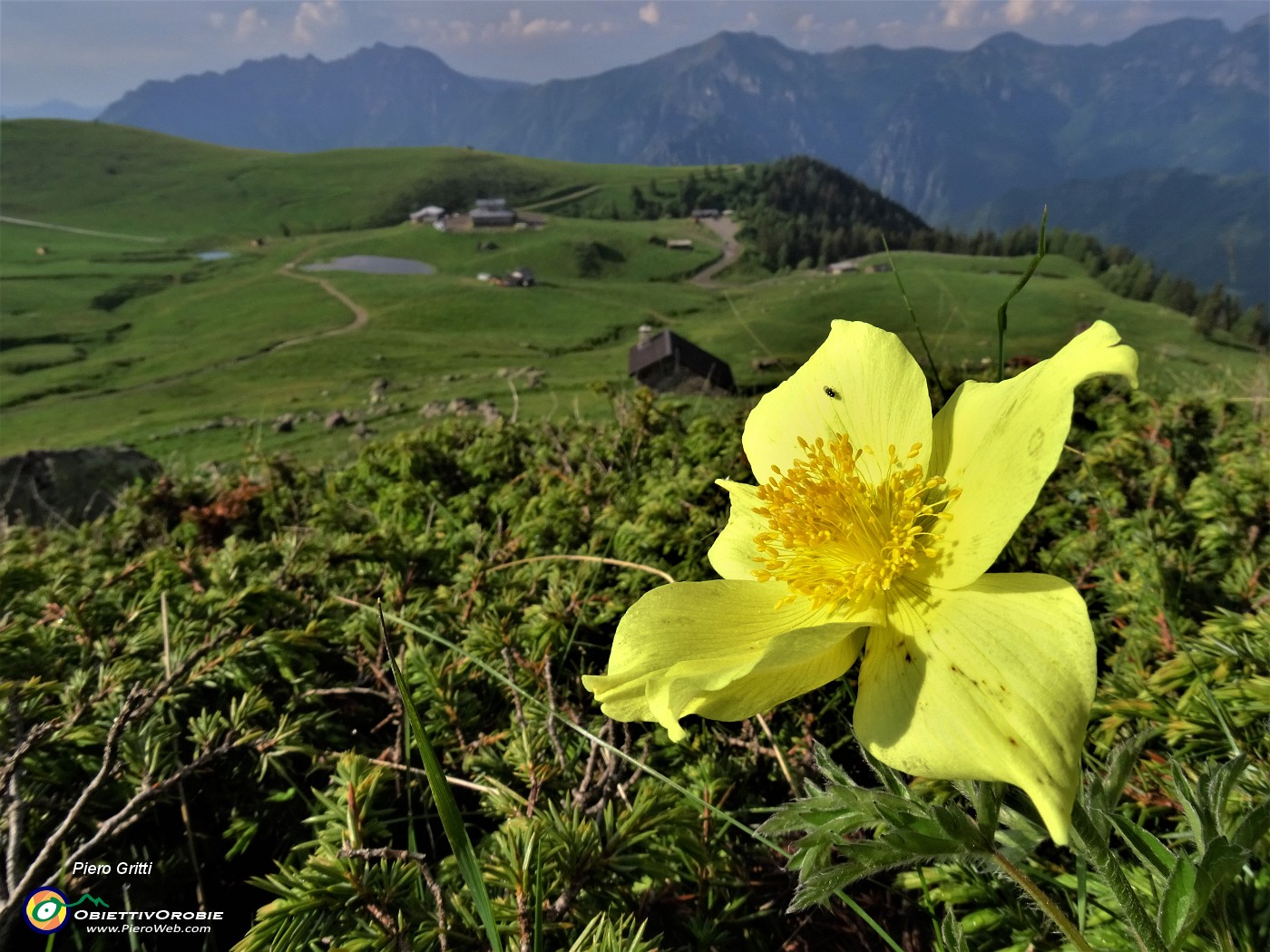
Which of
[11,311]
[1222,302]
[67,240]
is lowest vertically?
[1222,302]

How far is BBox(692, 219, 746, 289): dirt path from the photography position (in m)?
100

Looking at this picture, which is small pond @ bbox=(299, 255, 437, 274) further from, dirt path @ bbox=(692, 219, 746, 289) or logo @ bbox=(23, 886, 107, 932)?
logo @ bbox=(23, 886, 107, 932)

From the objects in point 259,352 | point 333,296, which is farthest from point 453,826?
point 333,296

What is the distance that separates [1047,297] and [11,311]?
4295 inches

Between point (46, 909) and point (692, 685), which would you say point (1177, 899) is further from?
point (46, 909)

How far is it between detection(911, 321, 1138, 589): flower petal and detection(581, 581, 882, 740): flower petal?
20 centimetres

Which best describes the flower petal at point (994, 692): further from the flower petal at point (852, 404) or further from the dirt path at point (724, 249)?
the dirt path at point (724, 249)

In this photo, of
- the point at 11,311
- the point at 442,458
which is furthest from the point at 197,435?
the point at 11,311

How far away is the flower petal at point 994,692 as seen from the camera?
0.92 metres

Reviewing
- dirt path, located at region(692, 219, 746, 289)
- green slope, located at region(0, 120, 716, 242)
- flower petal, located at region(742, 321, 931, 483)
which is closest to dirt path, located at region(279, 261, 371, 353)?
green slope, located at region(0, 120, 716, 242)

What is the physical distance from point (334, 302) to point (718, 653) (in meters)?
86.5

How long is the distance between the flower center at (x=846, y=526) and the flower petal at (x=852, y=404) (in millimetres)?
76

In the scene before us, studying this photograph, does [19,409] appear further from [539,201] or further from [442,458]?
[539,201]

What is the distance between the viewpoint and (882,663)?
3.92ft
